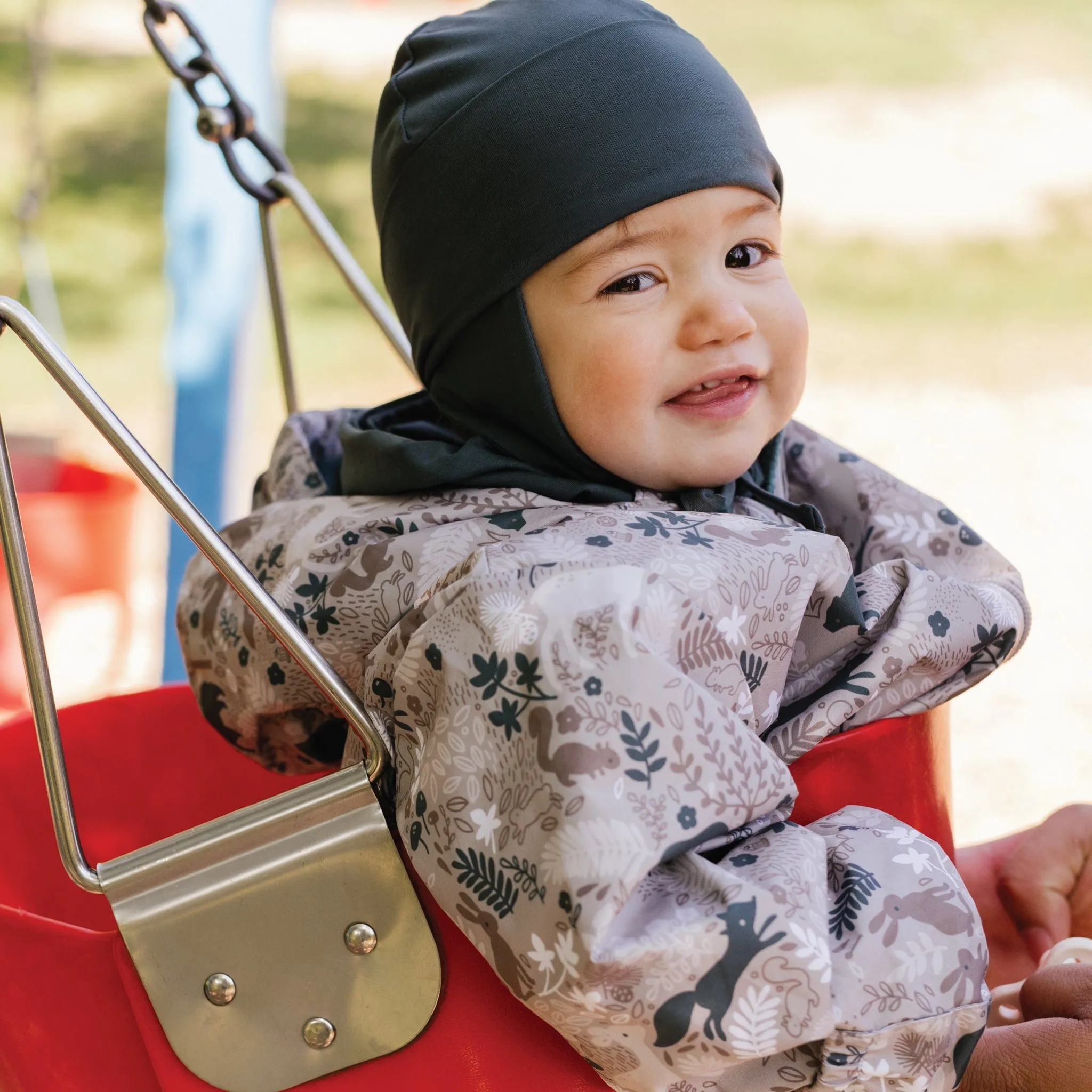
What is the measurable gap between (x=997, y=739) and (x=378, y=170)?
168 cm

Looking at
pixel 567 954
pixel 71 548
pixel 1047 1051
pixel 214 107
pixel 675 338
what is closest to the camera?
pixel 567 954

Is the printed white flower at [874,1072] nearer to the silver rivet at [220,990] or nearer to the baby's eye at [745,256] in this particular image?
the silver rivet at [220,990]

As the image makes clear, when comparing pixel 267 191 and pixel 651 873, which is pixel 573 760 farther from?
pixel 267 191

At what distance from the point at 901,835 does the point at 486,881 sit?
8.8 inches

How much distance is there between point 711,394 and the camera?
0.91 m

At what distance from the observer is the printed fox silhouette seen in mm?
661

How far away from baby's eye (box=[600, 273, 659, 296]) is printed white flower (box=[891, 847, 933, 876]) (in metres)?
0.38

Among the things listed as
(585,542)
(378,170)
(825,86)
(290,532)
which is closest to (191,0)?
(378,170)

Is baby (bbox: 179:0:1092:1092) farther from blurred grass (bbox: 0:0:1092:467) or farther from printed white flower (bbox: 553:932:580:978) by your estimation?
blurred grass (bbox: 0:0:1092:467)

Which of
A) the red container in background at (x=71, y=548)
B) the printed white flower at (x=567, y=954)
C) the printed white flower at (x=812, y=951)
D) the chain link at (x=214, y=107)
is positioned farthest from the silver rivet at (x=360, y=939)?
the red container in background at (x=71, y=548)

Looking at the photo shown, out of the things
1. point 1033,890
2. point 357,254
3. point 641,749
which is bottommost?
point 357,254

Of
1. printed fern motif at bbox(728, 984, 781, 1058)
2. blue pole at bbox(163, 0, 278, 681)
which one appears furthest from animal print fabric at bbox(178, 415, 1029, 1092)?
blue pole at bbox(163, 0, 278, 681)

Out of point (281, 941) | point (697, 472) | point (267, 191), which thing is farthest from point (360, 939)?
→ point (267, 191)

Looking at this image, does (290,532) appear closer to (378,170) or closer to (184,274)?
(378,170)
